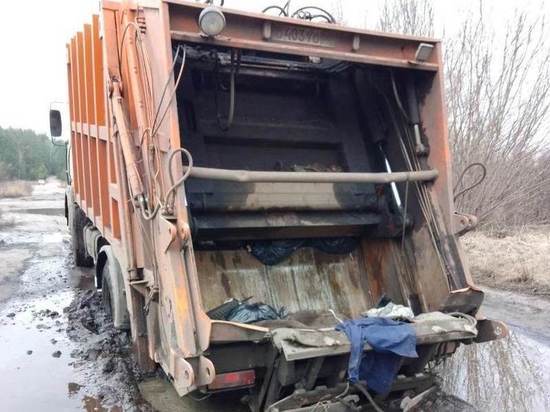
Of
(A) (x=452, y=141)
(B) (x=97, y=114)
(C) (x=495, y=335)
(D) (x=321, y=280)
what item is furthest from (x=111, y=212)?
(A) (x=452, y=141)

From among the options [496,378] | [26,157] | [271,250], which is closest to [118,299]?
[271,250]

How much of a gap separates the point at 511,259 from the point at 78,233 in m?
6.26

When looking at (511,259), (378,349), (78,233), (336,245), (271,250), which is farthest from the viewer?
(511,259)

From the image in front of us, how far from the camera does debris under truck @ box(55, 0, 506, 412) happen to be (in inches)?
114

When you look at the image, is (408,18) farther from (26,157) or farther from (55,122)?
(26,157)

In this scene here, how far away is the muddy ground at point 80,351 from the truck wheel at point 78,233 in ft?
0.71

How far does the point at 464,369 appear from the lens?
4.39 meters

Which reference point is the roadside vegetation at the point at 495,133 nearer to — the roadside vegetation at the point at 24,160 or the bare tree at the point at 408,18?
the bare tree at the point at 408,18

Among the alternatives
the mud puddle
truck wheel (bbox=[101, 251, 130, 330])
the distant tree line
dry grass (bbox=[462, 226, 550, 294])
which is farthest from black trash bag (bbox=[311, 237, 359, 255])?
the distant tree line

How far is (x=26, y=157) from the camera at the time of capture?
162 feet

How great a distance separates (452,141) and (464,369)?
674cm

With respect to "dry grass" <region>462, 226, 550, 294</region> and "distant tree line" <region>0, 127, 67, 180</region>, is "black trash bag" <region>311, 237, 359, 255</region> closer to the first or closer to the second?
"dry grass" <region>462, 226, 550, 294</region>

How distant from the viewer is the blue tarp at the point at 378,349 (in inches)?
109

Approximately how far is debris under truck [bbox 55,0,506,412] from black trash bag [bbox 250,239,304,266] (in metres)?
0.02
